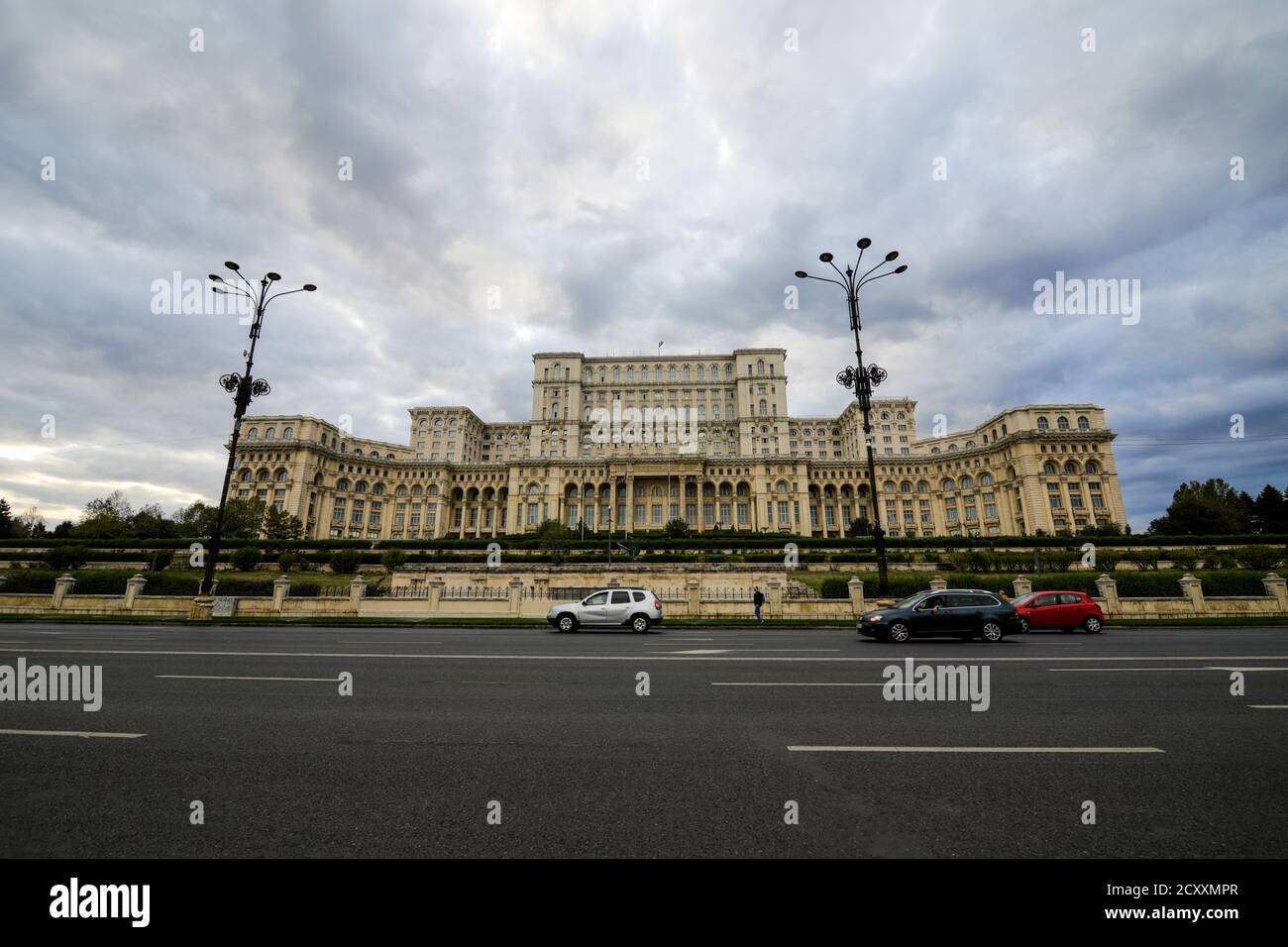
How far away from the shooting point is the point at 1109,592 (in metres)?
23.0

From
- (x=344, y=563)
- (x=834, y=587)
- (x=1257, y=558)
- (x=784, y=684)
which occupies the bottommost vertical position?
(x=784, y=684)

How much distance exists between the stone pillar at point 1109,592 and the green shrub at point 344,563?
51.0m

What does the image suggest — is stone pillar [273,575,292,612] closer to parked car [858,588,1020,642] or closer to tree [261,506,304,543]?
parked car [858,588,1020,642]

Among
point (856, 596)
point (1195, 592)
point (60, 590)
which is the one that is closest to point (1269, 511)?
point (1195, 592)

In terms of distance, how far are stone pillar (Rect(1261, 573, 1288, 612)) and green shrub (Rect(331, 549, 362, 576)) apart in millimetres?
57768

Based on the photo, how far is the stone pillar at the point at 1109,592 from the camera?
22.8 meters

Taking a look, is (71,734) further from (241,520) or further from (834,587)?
(241,520)

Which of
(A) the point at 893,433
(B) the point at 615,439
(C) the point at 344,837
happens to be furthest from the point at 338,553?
(A) the point at 893,433

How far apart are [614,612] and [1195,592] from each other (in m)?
25.0

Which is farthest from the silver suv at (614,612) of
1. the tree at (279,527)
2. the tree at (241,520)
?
the tree at (279,527)

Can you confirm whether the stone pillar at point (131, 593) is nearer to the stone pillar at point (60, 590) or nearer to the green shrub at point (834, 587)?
the stone pillar at point (60, 590)

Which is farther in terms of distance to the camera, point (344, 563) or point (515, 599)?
point (344, 563)

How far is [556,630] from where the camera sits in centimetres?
1870
